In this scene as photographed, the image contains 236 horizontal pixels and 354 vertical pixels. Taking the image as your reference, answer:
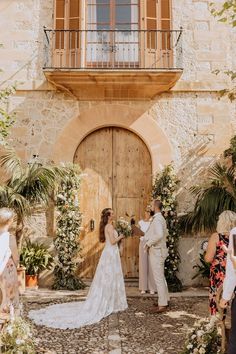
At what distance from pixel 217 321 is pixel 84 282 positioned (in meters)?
4.73

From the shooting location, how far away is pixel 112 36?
8930mm

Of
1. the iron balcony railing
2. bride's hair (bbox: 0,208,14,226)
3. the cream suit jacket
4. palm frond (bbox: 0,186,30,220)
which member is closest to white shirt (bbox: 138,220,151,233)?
the cream suit jacket

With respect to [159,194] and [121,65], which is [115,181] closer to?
[159,194]

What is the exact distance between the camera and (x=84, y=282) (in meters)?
8.28

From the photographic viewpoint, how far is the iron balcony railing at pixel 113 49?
348 inches

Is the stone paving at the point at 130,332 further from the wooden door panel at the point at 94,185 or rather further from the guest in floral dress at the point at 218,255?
the wooden door panel at the point at 94,185

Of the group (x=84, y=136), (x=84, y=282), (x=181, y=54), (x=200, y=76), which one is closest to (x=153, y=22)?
(x=181, y=54)

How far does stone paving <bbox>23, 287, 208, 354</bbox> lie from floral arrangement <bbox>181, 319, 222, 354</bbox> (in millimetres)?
637

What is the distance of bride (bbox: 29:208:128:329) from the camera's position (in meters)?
5.65

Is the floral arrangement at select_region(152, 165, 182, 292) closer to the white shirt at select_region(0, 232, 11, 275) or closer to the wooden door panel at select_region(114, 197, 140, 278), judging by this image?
the wooden door panel at select_region(114, 197, 140, 278)

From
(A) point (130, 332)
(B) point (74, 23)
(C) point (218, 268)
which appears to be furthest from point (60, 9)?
(A) point (130, 332)

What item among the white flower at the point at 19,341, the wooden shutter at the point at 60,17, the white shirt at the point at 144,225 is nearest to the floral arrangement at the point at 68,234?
the white shirt at the point at 144,225

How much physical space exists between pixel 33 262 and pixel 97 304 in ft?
7.48

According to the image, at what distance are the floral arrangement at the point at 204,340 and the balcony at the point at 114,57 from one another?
A: 5.75 metres
